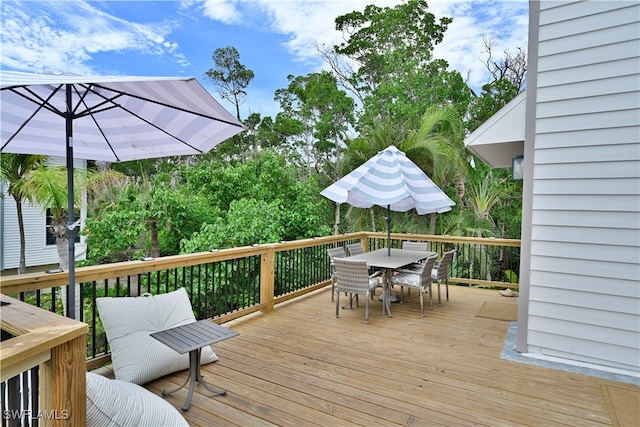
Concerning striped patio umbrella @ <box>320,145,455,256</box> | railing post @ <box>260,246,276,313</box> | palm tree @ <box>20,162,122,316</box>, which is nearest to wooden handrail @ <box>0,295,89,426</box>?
railing post @ <box>260,246,276,313</box>

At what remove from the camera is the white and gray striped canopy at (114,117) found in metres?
2.19

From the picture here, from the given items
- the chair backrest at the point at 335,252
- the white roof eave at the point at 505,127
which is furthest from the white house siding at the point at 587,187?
the chair backrest at the point at 335,252

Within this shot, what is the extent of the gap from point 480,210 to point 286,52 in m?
12.8

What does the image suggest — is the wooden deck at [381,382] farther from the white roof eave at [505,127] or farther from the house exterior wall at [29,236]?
the house exterior wall at [29,236]

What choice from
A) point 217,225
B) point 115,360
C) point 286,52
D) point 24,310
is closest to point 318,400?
point 115,360

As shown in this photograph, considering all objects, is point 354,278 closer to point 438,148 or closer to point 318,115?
point 438,148

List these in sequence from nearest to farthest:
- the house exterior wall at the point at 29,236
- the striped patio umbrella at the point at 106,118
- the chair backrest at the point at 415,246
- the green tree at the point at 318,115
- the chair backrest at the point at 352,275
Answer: the striped patio umbrella at the point at 106,118
the chair backrest at the point at 352,275
the chair backrest at the point at 415,246
the house exterior wall at the point at 29,236
the green tree at the point at 318,115

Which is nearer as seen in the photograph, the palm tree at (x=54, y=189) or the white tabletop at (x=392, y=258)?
the white tabletop at (x=392, y=258)

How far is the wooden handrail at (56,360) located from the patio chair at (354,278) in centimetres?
323

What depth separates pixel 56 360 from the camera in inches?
55.7

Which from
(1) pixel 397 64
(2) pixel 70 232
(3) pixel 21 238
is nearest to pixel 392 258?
(2) pixel 70 232

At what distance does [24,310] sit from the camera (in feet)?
5.61

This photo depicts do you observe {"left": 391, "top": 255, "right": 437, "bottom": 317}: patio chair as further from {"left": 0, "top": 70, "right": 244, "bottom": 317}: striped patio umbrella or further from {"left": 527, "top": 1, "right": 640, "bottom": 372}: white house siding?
{"left": 0, "top": 70, "right": 244, "bottom": 317}: striped patio umbrella

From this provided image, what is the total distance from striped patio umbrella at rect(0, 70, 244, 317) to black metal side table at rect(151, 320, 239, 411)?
0.66m
